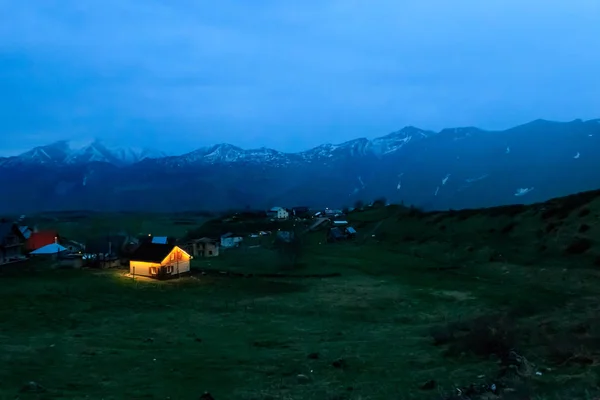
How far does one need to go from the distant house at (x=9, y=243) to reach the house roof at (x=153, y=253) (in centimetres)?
2386

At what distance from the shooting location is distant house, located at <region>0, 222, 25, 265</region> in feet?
239

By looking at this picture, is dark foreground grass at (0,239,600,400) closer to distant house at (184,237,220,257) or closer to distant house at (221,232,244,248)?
distant house at (184,237,220,257)

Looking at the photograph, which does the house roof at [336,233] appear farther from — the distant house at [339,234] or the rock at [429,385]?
the rock at [429,385]

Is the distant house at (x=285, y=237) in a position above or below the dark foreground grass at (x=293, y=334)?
above

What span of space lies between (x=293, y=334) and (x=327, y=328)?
307 centimetres

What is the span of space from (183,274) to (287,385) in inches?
1792

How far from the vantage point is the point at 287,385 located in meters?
19.8

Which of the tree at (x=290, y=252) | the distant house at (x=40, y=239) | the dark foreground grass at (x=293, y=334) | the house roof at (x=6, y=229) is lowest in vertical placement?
the dark foreground grass at (x=293, y=334)

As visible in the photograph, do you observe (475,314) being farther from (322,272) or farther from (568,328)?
(322,272)

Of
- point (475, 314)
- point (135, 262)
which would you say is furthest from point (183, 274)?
point (475, 314)

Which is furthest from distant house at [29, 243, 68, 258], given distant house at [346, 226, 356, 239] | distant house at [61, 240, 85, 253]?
distant house at [346, 226, 356, 239]

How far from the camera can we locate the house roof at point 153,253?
61256mm

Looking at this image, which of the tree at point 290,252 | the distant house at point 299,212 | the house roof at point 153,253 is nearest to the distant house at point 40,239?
the house roof at point 153,253

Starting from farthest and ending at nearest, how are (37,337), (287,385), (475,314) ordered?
(475,314) < (37,337) < (287,385)
